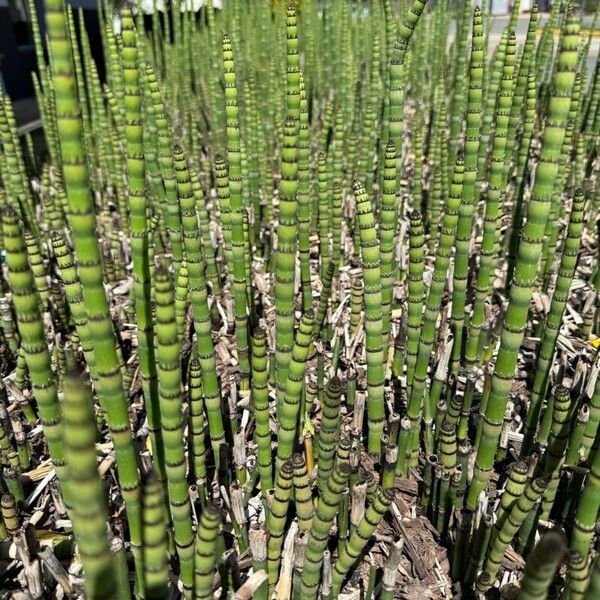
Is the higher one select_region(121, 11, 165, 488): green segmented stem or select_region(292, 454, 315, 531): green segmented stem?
select_region(121, 11, 165, 488): green segmented stem

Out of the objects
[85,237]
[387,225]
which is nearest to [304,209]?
[387,225]

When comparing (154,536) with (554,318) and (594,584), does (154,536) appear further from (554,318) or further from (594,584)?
(554,318)

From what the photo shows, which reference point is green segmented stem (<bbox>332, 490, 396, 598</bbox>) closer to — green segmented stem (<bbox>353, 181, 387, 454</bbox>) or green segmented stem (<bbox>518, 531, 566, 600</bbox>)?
green segmented stem (<bbox>518, 531, 566, 600</bbox>)

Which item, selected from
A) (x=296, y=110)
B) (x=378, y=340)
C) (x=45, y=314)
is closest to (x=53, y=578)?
(x=378, y=340)

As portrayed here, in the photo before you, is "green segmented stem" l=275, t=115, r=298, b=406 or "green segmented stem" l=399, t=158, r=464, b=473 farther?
"green segmented stem" l=399, t=158, r=464, b=473

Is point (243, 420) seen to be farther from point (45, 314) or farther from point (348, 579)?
point (45, 314)

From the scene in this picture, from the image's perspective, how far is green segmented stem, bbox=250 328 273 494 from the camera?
4.65 feet

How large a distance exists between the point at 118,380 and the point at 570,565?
2.77 ft

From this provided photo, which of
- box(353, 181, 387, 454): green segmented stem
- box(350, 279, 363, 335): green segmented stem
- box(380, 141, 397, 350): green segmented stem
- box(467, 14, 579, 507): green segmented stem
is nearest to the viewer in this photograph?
box(467, 14, 579, 507): green segmented stem

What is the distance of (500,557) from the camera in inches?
51.8

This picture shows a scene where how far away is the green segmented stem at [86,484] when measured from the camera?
0.70 meters

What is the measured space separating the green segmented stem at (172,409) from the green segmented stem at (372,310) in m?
0.51

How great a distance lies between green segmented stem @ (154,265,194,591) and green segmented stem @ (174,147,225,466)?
1.42 ft

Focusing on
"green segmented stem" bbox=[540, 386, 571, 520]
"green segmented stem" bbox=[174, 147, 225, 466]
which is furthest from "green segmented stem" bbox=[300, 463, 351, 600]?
"green segmented stem" bbox=[540, 386, 571, 520]
